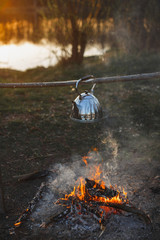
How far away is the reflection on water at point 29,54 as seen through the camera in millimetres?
11747

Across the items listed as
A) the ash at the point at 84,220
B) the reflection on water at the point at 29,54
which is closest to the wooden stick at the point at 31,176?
the ash at the point at 84,220

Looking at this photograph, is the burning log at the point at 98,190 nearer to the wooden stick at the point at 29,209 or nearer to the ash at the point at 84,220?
the ash at the point at 84,220

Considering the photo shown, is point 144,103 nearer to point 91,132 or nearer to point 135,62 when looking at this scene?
point 91,132

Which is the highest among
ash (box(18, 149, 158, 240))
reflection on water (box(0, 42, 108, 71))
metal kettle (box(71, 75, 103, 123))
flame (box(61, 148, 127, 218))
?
reflection on water (box(0, 42, 108, 71))

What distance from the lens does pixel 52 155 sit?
192 inches

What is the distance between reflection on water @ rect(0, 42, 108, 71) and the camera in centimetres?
1175

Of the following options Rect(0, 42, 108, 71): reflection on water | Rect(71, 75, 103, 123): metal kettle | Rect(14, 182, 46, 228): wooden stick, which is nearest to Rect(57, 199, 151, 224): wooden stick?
Rect(14, 182, 46, 228): wooden stick

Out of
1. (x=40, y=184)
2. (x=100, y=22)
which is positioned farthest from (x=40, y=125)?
(x=100, y=22)

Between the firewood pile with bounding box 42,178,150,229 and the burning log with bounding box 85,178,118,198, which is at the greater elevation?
the burning log with bounding box 85,178,118,198

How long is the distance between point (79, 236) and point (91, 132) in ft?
10.2

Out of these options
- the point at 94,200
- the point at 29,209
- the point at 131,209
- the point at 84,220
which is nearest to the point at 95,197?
the point at 94,200

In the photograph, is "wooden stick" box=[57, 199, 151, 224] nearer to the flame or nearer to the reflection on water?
the flame

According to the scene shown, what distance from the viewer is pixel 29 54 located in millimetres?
13852

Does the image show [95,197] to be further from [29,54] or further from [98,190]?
[29,54]
